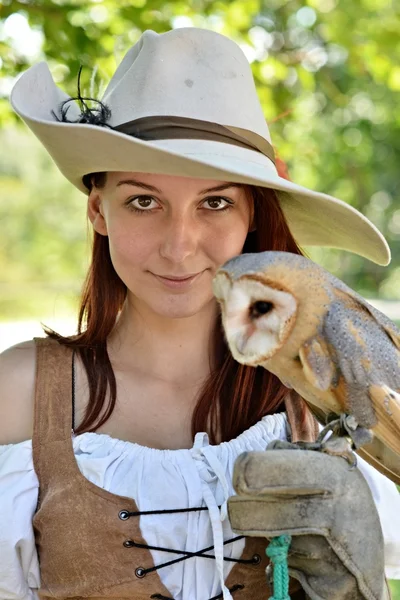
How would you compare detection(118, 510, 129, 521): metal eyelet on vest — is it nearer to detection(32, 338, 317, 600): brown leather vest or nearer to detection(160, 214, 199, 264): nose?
detection(32, 338, 317, 600): brown leather vest

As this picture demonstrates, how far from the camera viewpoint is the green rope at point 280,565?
47.7 inches

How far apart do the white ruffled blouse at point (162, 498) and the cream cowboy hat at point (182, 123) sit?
511 mm

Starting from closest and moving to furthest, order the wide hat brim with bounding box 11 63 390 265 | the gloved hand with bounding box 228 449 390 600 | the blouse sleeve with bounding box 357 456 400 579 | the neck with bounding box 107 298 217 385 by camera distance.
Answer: the gloved hand with bounding box 228 449 390 600 → the wide hat brim with bounding box 11 63 390 265 → the blouse sleeve with bounding box 357 456 400 579 → the neck with bounding box 107 298 217 385

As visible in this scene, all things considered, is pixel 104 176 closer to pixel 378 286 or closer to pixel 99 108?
pixel 99 108

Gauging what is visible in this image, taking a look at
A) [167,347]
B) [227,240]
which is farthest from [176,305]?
[167,347]

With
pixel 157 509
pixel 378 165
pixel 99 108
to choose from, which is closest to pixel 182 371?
pixel 157 509

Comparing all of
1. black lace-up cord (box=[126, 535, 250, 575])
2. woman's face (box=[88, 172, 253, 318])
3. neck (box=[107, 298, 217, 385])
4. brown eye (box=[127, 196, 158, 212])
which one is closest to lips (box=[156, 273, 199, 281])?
woman's face (box=[88, 172, 253, 318])

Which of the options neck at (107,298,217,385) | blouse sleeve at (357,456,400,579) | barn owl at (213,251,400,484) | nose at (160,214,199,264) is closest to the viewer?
barn owl at (213,251,400,484)

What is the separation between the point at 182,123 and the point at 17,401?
2.21 feet

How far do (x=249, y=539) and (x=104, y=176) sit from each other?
782mm

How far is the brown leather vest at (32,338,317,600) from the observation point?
1515mm

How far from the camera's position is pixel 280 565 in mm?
1220

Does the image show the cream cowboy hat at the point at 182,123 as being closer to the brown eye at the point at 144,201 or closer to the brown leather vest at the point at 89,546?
the brown eye at the point at 144,201

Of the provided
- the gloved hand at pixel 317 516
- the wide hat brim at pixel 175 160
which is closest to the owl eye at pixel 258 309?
the gloved hand at pixel 317 516
